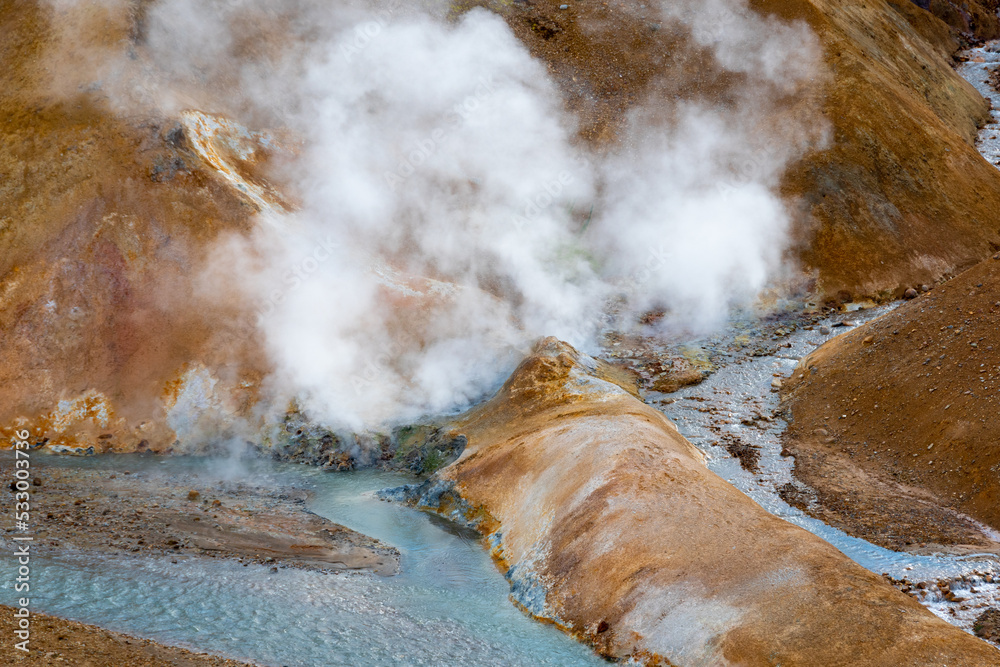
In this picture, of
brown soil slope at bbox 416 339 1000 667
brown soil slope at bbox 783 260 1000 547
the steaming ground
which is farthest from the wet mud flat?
brown soil slope at bbox 783 260 1000 547

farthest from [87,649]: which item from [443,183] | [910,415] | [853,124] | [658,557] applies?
[853,124]

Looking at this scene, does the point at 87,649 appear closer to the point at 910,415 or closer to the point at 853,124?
the point at 910,415

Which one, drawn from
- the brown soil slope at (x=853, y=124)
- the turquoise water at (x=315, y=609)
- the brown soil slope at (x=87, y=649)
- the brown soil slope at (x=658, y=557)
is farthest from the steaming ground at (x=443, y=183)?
the brown soil slope at (x=87, y=649)

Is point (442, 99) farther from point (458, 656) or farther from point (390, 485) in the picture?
point (458, 656)

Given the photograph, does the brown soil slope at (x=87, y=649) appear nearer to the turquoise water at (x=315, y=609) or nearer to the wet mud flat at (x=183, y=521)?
the turquoise water at (x=315, y=609)

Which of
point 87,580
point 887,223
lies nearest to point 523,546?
point 87,580

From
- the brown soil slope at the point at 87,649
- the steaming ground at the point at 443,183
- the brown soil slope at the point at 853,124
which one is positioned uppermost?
the brown soil slope at the point at 853,124
